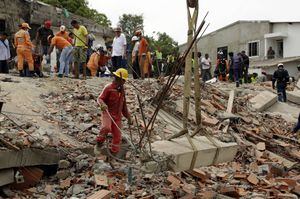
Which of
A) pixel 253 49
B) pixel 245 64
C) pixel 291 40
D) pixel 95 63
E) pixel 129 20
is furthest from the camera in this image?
pixel 129 20

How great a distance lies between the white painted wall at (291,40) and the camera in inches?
1144

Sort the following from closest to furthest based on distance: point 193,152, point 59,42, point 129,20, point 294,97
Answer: point 193,152 < point 59,42 < point 294,97 < point 129,20

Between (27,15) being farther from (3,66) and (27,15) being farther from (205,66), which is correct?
(205,66)

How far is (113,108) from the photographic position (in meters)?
7.83

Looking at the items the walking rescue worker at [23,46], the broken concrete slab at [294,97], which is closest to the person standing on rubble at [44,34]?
the walking rescue worker at [23,46]

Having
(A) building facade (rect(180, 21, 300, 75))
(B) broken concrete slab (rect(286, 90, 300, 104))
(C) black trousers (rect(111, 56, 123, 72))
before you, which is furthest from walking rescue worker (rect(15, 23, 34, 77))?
(A) building facade (rect(180, 21, 300, 75))

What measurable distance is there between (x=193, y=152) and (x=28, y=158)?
2.64 m

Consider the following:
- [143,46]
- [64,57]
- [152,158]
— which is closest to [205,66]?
[143,46]

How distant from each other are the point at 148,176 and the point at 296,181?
9.38 ft

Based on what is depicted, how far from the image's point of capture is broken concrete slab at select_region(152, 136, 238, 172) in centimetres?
595

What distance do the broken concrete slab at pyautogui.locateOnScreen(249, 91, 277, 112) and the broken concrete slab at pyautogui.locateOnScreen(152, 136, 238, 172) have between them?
26.8 ft

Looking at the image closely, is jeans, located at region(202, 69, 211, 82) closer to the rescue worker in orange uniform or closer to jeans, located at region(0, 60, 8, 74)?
the rescue worker in orange uniform

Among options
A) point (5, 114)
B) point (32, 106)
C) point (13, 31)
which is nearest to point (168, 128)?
point (32, 106)

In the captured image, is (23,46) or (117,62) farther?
(117,62)
